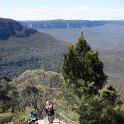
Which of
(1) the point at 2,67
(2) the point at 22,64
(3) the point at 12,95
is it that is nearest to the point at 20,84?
(3) the point at 12,95

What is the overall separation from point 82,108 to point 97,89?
754 centimetres

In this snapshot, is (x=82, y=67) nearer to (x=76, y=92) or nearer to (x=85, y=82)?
(x=85, y=82)

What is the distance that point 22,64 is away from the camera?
195750 mm

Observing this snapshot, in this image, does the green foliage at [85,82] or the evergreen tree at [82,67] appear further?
the evergreen tree at [82,67]

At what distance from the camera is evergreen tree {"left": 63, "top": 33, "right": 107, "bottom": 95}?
41.3 metres

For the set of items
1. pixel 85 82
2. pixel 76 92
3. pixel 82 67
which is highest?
pixel 82 67

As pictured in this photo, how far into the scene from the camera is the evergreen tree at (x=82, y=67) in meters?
41.3

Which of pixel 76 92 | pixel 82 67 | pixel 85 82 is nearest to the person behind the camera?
pixel 76 92

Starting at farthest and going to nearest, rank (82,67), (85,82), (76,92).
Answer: (82,67), (85,82), (76,92)

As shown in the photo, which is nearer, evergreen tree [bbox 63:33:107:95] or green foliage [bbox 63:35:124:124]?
green foliage [bbox 63:35:124:124]

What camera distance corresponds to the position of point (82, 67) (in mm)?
41531

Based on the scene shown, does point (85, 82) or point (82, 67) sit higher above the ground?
point (82, 67)

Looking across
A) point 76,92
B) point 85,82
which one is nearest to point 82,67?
point 85,82

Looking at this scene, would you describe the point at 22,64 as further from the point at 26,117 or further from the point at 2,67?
the point at 26,117
